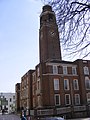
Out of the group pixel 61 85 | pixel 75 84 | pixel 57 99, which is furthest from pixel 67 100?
pixel 75 84

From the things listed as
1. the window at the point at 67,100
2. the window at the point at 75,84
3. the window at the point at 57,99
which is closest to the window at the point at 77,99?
the window at the point at 75,84

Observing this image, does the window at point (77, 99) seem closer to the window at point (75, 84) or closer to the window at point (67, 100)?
the window at point (75, 84)

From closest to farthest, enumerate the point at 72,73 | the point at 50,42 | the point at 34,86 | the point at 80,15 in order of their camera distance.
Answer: the point at 80,15
the point at 72,73
the point at 34,86
the point at 50,42

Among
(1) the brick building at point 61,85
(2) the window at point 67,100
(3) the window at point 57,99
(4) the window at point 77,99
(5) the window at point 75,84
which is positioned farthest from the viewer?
(5) the window at point 75,84

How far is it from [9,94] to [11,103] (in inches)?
204

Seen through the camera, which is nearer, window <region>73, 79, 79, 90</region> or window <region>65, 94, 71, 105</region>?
window <region>65, 94, 71, 105</region>

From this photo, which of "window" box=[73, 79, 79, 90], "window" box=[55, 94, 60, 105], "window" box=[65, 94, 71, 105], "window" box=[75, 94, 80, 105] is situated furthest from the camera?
"window" box=[73, 79, 79, 90]

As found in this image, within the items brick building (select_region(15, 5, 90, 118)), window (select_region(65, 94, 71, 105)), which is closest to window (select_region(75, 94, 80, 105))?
brick building (select_region(15, 5, 90, 118))

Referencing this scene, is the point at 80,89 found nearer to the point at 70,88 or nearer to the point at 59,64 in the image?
the point at 70,88

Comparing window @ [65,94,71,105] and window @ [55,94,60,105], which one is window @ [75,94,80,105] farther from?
window @ [55,94,60,105]

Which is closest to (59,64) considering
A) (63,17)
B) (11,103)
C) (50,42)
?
(50,42)

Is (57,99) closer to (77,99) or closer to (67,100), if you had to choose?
(67,100)

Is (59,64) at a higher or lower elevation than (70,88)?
higher

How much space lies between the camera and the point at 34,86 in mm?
49750
